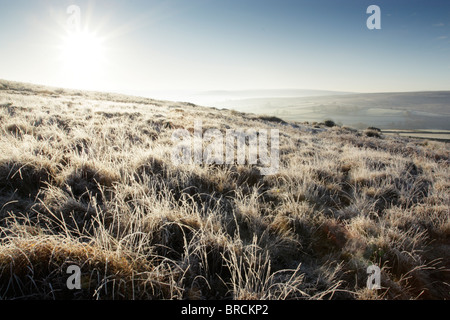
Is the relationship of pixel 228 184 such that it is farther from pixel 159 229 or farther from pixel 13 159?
pixel 13 159

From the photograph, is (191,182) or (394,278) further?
(191,182)

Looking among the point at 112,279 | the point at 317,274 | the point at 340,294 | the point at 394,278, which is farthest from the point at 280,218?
the point at 112,279

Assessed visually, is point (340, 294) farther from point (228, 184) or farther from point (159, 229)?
point (228, 184)

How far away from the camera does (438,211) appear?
10.4 ft

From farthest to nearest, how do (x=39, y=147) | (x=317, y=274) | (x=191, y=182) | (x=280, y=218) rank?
(x=39, y=147) → (x=191, y=182) → (x=280, y=218) → (x=317, y=274)

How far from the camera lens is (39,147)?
3.83 meters

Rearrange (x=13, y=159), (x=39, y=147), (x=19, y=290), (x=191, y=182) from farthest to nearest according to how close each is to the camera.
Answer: (x=39, y=147), (x=191, y=182), (x=13, y=159), (x=19, y=290)

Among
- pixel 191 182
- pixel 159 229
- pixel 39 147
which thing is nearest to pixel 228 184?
pixel 191 182

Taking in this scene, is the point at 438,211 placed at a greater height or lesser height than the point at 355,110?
lesser

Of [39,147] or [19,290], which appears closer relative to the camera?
[19,290]

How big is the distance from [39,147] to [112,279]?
360cm
